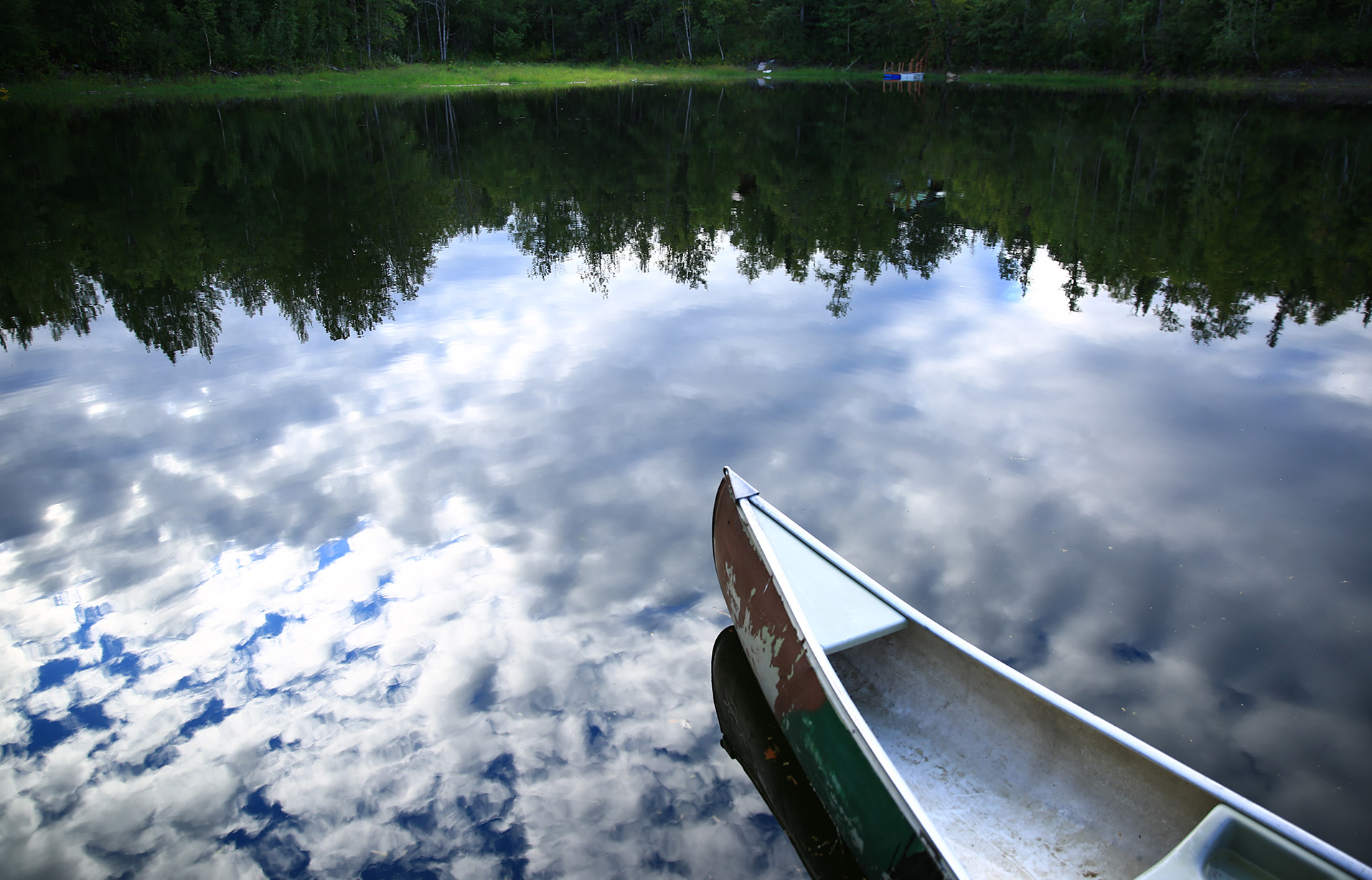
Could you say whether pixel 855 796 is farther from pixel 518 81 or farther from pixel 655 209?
pixel 518 81

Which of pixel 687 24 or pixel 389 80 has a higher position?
pixel 687 24

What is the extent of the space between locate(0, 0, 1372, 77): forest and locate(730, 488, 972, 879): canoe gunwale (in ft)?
147

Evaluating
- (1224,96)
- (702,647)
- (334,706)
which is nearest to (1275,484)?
(702,647)

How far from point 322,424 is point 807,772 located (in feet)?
19.2

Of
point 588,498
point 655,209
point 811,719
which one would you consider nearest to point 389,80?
point 655,209

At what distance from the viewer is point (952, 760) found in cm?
357

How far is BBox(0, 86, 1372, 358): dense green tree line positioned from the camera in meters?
11.0

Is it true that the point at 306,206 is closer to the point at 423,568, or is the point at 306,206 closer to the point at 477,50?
the point at 423,568

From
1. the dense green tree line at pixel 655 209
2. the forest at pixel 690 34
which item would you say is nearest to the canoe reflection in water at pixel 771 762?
the dense green tree line at pixel 655 209

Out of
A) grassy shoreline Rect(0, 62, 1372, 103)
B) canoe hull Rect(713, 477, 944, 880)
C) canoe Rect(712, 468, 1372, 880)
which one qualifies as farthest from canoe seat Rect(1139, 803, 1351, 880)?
grassy shoreline Rect(0, 62, 1372, 103)

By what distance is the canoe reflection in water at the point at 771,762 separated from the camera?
11.4ft

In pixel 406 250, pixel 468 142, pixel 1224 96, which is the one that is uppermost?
pixel 1224 96

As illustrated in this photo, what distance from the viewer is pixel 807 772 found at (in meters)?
3.45

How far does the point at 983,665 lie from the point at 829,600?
2.53 feet
